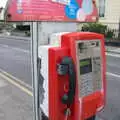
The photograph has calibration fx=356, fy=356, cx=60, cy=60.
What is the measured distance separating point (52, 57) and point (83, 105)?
2.01 ft

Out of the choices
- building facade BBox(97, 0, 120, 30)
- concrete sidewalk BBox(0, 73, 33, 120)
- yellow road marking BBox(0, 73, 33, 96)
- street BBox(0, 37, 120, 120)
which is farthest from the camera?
building facade BBox(97, 0, 120, 30)

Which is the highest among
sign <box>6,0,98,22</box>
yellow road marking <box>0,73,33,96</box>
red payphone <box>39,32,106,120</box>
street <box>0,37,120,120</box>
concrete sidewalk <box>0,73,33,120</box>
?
sign <box>6,0,98,22</box>

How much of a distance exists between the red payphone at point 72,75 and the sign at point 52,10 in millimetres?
191

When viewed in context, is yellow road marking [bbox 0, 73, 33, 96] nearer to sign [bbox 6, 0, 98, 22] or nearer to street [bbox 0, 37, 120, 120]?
street [bbox 0, 37, 120, 120]

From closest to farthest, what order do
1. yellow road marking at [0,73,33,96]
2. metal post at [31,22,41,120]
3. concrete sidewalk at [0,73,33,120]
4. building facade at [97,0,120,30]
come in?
metal post at [31,22,41,120] < concrete sidewalk at [0,73,33,120] < yellow road marking at [0,73,33,96] < building facade at [97,0,120,30]

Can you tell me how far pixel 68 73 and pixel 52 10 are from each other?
62 centimetres

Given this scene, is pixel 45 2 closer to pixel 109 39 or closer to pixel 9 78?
pixel 9 78

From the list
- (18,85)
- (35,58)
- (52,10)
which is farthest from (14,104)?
(52,10)

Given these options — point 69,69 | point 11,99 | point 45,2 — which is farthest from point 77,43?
point 11,99

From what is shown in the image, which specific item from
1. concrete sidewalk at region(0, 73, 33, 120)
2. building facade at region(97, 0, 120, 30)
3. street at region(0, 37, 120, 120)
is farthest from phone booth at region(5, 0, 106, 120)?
building facade at region(97, 0, 120, 30)

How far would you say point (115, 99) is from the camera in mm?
7891

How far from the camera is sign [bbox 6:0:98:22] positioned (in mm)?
3211

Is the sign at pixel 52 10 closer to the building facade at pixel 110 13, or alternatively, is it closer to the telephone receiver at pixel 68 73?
the telephone receiver at pixel 68 73

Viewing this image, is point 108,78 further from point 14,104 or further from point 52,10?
point 52,10
